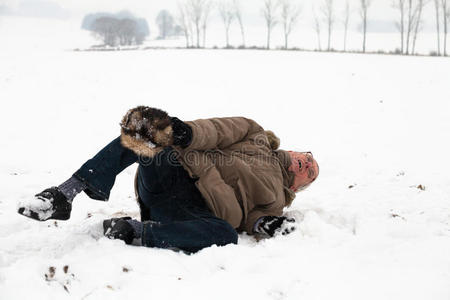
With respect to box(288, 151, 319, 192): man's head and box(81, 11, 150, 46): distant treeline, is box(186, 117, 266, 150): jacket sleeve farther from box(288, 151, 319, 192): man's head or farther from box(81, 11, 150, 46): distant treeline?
box(81, 11, 150, 46): distant treeline

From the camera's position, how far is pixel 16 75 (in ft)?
44.1

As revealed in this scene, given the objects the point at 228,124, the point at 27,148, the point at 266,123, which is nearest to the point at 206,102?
the point at 266,123

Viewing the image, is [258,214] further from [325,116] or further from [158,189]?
[325,116]

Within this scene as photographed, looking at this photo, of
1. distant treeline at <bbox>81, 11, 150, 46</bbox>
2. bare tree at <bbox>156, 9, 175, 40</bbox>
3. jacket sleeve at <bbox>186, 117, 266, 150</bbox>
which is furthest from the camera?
bare tree at <bbox>156, 9, 175, 40</bbox>

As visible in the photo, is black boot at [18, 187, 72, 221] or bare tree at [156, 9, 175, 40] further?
bare tree at [156, 9, 175, 40]

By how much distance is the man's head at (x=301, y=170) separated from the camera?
3.11m

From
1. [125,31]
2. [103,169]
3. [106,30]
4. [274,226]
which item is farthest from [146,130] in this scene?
[125,31]

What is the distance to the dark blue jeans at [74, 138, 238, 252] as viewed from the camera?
2.29 m

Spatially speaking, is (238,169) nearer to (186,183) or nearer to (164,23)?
(186,183)

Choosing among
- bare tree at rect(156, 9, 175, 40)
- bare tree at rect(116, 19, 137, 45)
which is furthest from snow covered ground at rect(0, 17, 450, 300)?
bare tree at rect(156, 9, 175, 40)

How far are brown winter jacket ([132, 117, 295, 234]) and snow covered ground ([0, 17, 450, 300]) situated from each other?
266 mm

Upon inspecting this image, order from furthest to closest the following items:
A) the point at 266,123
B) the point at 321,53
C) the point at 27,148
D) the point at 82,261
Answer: the point at 321,53
the point at 266,123
the point at 27,148
the point at 82,261

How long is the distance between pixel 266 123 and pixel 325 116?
1.64 m

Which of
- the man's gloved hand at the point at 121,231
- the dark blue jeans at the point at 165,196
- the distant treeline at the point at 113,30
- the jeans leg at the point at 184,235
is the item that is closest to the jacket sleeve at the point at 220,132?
the dark blue jeans at the point at 165,196
